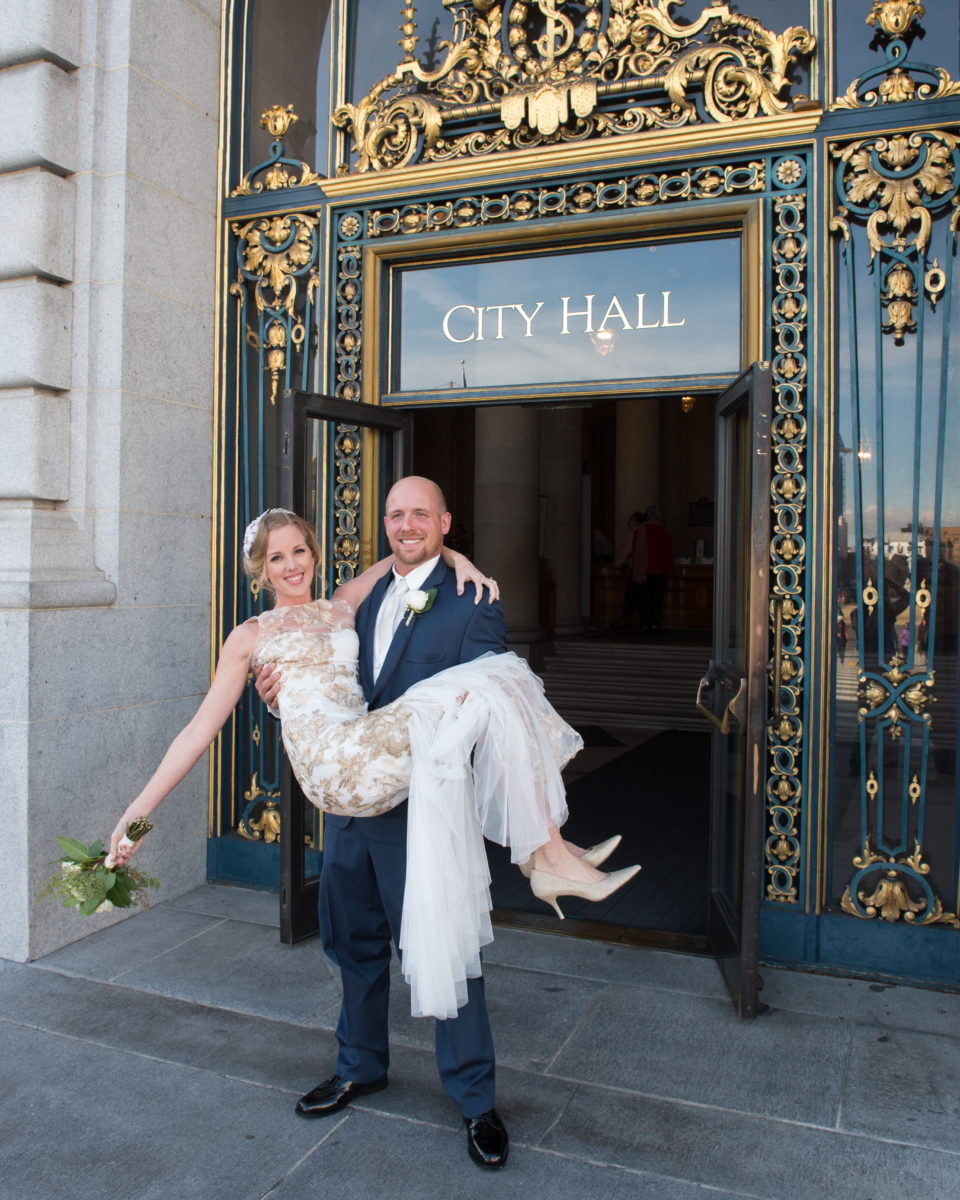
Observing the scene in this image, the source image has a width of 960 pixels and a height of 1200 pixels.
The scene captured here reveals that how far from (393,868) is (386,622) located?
81 cm

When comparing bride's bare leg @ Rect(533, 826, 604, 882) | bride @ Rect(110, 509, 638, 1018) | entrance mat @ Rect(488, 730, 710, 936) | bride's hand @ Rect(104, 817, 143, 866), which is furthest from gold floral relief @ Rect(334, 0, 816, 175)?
entrance mat @ Rect(488, 730, 710, 936)

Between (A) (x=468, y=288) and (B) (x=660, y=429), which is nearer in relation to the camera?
(A) (x=468, y=288)

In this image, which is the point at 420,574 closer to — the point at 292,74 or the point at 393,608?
the point at 393,608

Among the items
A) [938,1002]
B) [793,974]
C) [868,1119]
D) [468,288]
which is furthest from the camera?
[468,288]

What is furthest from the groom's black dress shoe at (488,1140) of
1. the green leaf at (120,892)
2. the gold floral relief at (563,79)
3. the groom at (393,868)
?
the gold floral relief at (563,79)

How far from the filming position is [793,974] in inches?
176

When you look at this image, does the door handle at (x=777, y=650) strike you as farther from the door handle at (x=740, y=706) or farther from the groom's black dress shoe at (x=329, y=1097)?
the groom's black dress shoe at (x=329, y=1097)

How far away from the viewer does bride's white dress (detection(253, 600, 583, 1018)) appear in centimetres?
291

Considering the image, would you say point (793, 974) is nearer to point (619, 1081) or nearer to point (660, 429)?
point (619, 1081)

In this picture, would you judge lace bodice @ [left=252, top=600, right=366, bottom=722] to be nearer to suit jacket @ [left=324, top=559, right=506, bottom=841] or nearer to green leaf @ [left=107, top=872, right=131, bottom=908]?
suit jacket @ [left=324, top=559, right=506, bottom=841]

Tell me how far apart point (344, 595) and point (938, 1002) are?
302 centimetres

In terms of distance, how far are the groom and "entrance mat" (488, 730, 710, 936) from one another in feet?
5.94

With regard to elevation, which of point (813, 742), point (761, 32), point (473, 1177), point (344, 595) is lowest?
point (473, 1177)

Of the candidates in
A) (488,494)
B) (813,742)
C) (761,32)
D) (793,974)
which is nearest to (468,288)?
(761,32)
